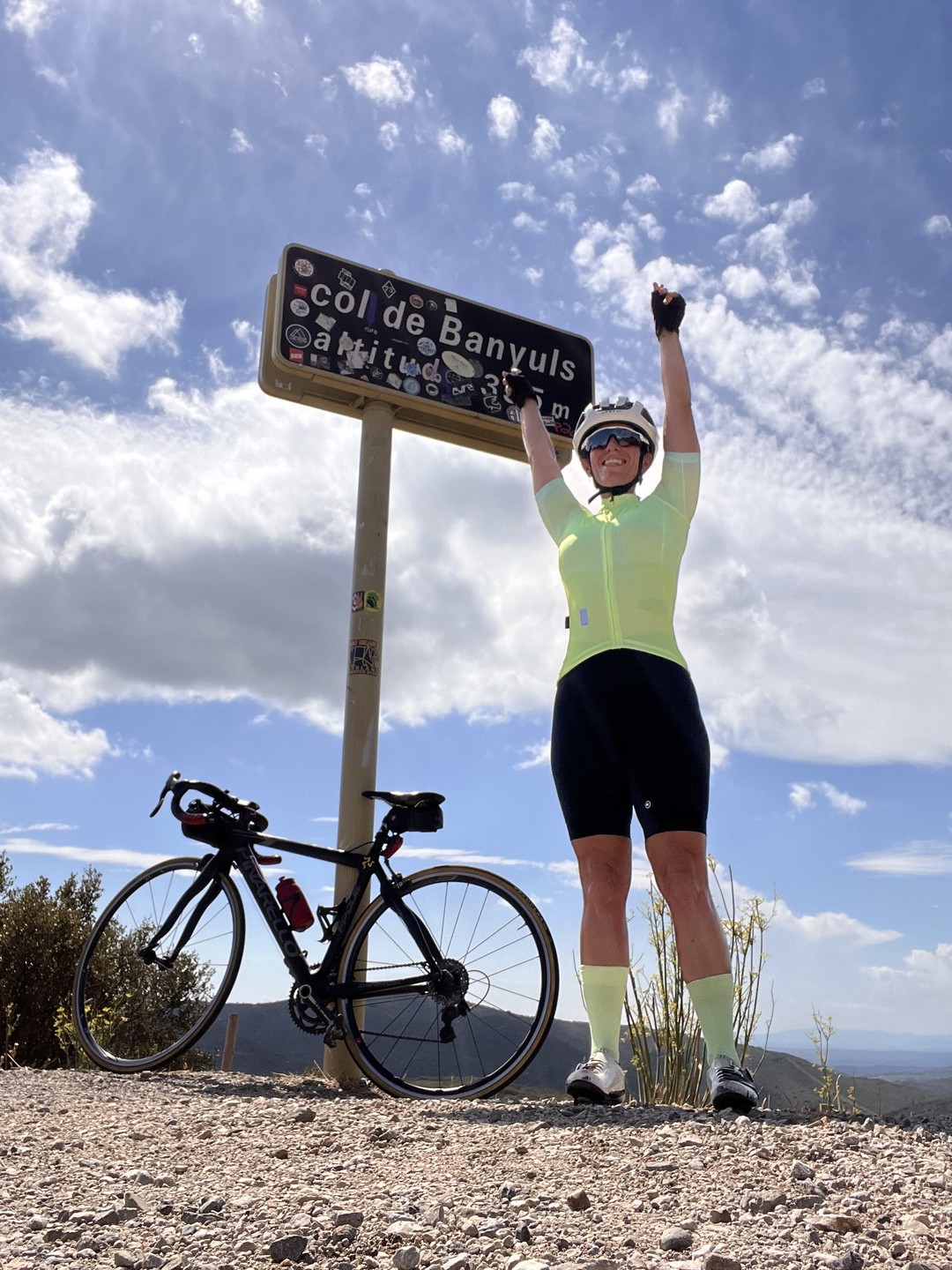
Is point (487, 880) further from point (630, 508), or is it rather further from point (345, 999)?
point (630, 508)

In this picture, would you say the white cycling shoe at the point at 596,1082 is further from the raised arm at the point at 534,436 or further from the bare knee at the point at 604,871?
the raised arm at the point at 534,436

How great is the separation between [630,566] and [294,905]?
194cm

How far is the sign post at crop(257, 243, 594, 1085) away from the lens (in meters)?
4.80

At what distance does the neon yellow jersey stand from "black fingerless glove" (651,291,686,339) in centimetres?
53

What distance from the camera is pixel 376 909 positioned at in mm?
3863

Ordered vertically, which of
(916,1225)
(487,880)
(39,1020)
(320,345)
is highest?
(320,345)

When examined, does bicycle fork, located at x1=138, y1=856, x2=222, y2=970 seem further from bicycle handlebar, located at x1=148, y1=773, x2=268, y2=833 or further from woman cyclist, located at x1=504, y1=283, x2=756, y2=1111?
woman cyclist, located at x1=504, y1=283, x2=756, y2=1111

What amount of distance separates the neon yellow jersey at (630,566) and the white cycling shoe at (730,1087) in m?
1.29

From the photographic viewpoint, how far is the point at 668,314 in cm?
378

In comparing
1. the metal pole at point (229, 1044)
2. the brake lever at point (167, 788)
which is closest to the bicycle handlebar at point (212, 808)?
the brake lever at point (167, 788)

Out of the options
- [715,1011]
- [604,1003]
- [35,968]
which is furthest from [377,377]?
Answer: [35,968]

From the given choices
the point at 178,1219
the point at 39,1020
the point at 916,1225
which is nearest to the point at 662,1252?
the point at 916,1225

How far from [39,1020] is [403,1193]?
24.6 ft

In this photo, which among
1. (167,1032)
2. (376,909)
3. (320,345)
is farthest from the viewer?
(167,1032)
